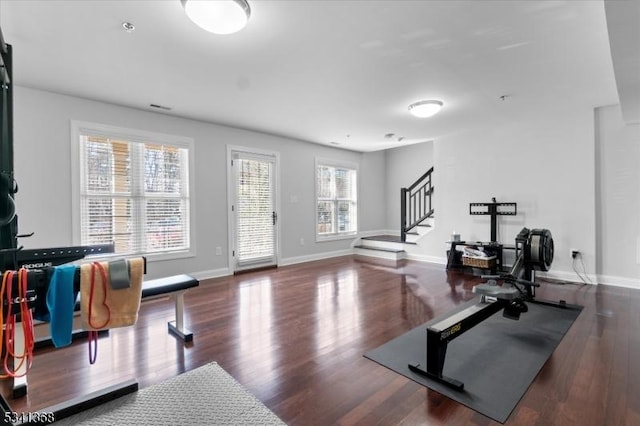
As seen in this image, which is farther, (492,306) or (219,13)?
(492,306)

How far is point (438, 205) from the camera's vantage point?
6.05m

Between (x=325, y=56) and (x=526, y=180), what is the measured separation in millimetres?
4076

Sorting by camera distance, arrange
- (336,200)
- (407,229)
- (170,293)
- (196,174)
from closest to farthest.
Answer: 1. (170,293)
2. (196,174)
3. (407,229)
4. (336,200)

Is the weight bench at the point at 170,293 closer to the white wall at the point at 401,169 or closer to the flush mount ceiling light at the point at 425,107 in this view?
the flush mount ceiling light at the point at 425,107

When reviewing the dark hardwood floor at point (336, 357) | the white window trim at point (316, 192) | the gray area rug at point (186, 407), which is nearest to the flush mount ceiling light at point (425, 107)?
the dark hardwood floor at point (336, 357)

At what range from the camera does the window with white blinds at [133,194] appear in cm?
381

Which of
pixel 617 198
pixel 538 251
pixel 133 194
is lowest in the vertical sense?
pixel 538 251

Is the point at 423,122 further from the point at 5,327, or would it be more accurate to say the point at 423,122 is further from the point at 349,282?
the point at 5,327

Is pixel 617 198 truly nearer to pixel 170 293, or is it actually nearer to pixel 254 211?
pixel 254 211

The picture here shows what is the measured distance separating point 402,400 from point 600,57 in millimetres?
3411

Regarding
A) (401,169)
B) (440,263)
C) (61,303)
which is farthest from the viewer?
(401,169)

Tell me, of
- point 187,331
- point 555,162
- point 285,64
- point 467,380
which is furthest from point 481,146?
point 187,331

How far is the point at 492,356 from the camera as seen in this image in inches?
91.5

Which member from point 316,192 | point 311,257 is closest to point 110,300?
point 311,257
